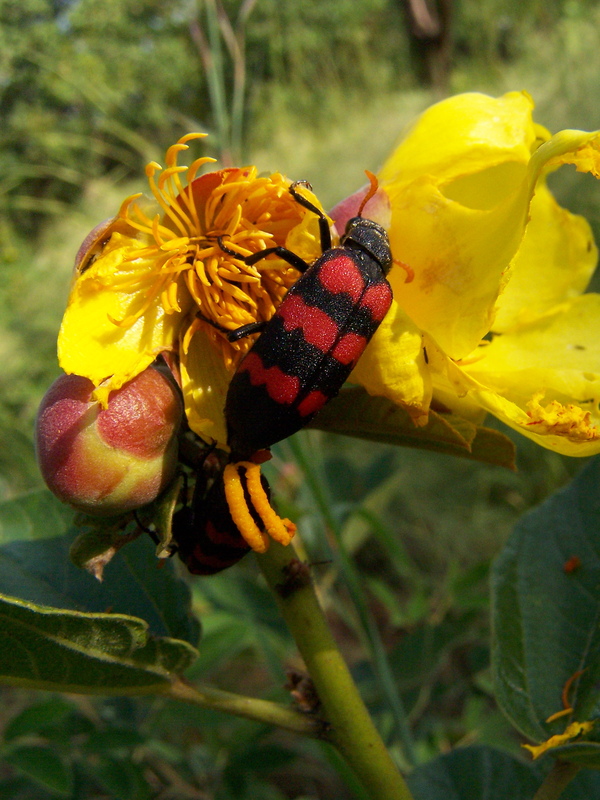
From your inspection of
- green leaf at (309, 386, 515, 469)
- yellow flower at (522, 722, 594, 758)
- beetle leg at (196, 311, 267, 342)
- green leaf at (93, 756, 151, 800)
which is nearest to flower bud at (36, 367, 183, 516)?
beetle leg at (196, 311, 267, 342)

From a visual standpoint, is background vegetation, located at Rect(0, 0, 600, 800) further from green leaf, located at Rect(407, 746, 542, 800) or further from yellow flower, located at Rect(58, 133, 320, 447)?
yellow flower, located at Rect(58, 133, 320, 447)

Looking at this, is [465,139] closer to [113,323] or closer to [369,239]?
[369,239]

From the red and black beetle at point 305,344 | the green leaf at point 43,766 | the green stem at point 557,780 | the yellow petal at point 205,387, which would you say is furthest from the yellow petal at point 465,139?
the green leaf at point 43,766

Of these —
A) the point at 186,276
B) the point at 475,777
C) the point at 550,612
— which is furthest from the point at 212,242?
the point at 475,777

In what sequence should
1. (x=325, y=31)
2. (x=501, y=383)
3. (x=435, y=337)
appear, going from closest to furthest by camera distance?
1. (x=435, y=337)
2. (x=501, y=383)
3. (x=325, y=31)

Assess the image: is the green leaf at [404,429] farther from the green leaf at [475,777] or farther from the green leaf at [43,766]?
the green leaf at [43,766]

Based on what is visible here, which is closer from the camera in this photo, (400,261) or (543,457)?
(400,261)

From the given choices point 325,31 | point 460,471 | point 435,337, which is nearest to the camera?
point 435,337

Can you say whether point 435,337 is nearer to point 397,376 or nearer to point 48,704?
point 397,376

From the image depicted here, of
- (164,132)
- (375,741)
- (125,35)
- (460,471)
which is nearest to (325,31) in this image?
(164,132)
